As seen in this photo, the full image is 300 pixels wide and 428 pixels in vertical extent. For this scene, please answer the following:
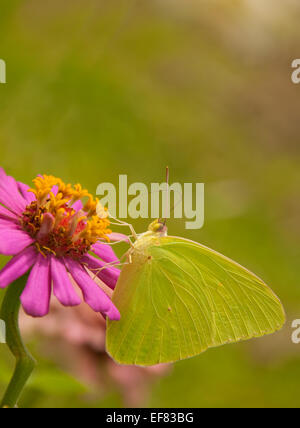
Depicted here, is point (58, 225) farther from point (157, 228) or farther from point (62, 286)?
point (157, 228)

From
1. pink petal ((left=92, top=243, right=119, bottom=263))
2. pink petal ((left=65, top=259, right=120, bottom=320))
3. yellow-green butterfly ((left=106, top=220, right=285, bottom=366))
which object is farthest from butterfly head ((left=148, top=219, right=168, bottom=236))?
pink petal ((left=65, top=259, right=120, bottom=320))

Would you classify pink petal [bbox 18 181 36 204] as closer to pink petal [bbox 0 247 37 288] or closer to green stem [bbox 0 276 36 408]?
pink petal [bbox 0 247 37 288]

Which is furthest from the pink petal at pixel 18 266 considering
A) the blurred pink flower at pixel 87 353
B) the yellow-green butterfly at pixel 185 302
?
the blurred pink flower at pixel 87 353

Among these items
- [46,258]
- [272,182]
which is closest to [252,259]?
[272,182]

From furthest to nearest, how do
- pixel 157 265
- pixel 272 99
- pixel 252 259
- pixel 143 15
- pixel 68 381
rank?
1. pixel 272 99
2. pixel 143 15
3. pixel 252 259
4. pixel 157 265
5. pixel 68 381

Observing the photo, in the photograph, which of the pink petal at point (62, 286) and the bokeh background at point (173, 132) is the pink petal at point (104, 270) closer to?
the pink petal at point (62, 286)

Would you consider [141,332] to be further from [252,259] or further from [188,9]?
[188,9]
